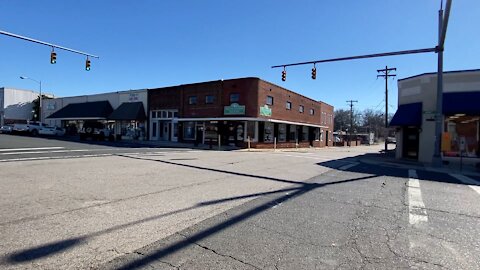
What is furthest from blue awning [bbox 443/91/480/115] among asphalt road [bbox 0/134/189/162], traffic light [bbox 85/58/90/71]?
traffic light [bbox 85/58/90/71]

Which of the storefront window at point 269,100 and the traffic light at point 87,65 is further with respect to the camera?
the storefront window at point 269,100

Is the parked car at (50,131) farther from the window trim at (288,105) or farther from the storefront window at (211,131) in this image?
the window trim at (288,105)

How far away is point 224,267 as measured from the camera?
3982 mm

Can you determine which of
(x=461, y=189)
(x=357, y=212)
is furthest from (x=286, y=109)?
(x=357, y=212)

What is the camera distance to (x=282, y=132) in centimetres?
3950

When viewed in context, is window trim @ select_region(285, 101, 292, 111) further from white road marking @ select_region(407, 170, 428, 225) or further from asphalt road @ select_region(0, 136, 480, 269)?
asphalt road @ select_region(0, 136, 480, 269)

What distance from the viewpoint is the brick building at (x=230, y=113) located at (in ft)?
109

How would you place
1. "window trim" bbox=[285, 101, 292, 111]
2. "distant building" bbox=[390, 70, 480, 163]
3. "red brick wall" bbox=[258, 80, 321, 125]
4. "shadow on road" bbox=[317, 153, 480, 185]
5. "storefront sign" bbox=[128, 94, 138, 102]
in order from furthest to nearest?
1. "storefront sign" bbox=[128, 94, 138, 102]
2. "window trim" bbox=[285, 101, 292, 111]
3. "red brick wall" bbox=[258, 80, 321, 125]
4. "distant building" bbox=[390, 70, 480, 163]
5. "shadow on road" bbox=[317, 153, 480, 185]

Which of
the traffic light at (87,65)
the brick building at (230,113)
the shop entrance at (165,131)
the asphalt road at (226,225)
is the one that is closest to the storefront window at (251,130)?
the brick building at (230,113)

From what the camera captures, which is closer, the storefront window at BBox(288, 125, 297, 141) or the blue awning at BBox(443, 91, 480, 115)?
the blue awning at BBox(443, 91, 480, 115)

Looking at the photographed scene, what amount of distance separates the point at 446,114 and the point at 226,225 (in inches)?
771

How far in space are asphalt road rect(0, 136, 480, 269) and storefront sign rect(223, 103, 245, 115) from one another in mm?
23208

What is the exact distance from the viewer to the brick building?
33.4m

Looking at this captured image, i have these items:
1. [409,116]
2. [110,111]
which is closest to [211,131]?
[110,111]
